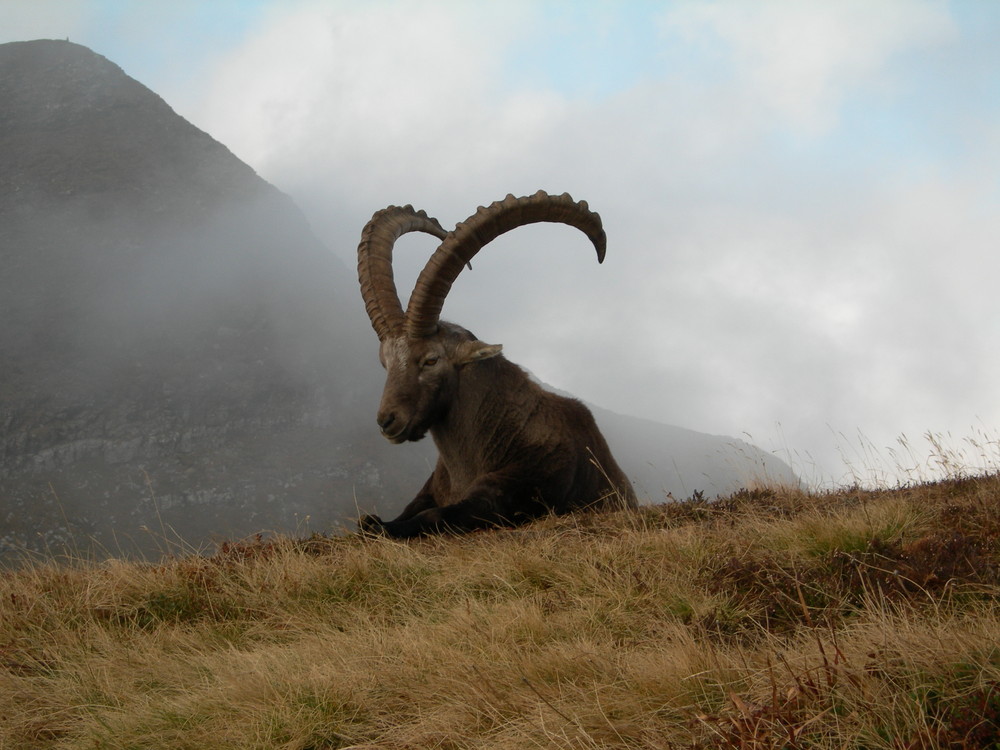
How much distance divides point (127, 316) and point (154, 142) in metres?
35.9

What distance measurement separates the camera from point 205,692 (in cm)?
415

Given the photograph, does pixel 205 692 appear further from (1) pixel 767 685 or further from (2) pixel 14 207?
(2) pixel 14 207

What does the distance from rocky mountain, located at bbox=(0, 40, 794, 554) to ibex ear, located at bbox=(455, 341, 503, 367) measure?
6018 cm

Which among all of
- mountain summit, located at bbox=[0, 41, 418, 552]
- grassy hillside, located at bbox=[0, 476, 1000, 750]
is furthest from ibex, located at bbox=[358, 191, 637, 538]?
mountain summit, located at bbox=[0, 41, 418, 552]

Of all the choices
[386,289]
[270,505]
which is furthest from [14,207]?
[386,289]

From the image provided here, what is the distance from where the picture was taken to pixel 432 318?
9391 millimetres

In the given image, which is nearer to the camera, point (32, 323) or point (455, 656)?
point (455, 656)

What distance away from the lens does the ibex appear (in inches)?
355

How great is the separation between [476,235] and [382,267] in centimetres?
133

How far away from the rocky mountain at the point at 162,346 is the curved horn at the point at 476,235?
60347 mm

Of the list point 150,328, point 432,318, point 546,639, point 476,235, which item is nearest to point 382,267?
point 432,318

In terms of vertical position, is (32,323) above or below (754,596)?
above

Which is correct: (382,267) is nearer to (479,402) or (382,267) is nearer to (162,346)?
(479,402)

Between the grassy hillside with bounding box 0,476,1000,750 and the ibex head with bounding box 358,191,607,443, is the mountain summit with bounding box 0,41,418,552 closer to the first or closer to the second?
the ibex head with bounding box 358,191,607,443
